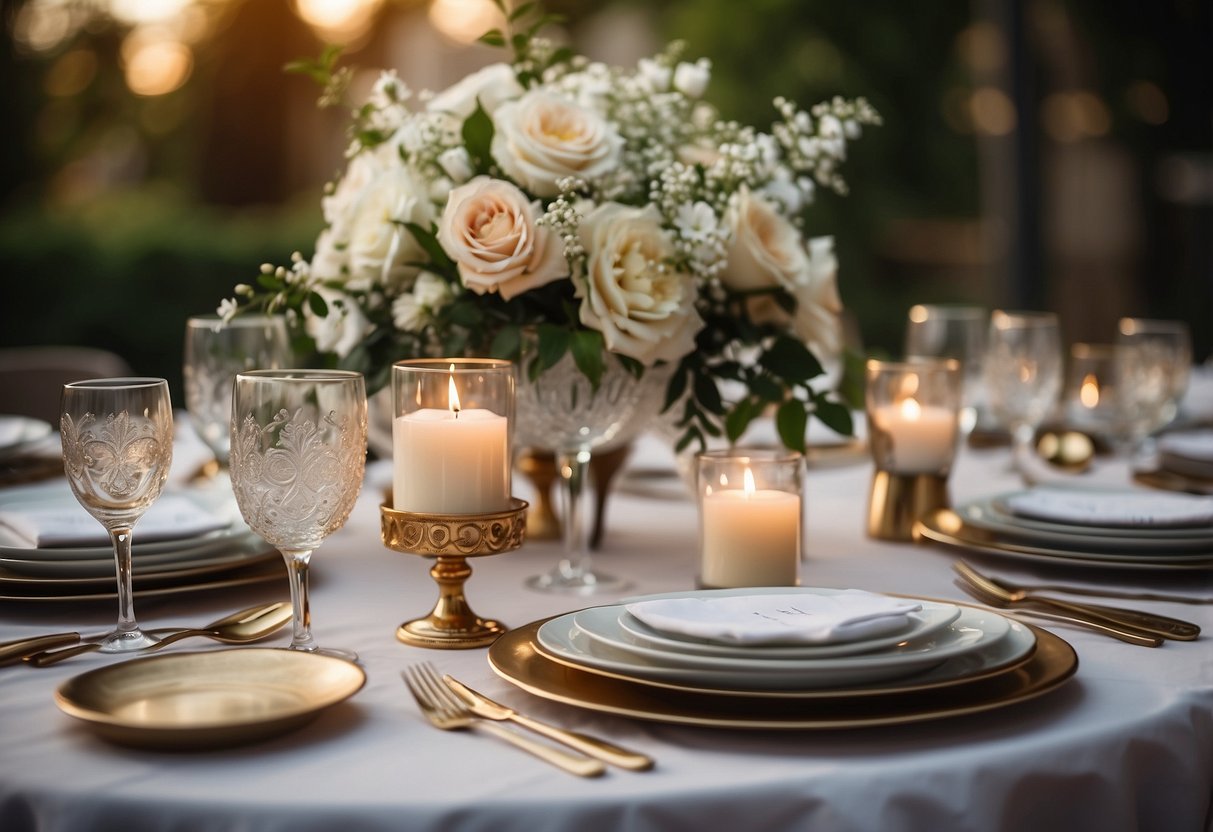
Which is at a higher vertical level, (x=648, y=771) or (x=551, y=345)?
(x=551, y=345)

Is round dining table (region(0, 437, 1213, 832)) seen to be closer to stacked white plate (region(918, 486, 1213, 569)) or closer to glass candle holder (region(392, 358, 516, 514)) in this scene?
glass candle holder (region(392, 358, 516, 514))

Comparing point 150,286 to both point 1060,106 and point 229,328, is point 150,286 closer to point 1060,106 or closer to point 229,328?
point 229,328

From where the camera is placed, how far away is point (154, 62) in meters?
10.7

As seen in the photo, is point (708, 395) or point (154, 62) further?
point (154, 62)

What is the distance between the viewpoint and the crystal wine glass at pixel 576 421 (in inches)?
60.4

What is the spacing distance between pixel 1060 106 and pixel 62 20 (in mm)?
7487

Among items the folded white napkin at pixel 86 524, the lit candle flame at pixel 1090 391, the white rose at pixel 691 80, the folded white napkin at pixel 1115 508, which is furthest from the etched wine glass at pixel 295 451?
the lit candle flame at pixel 1090 391

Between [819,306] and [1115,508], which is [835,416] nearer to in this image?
[819,306]

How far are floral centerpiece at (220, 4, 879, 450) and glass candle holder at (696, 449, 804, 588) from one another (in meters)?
0.18

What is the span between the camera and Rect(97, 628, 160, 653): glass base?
121cm

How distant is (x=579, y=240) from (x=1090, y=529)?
0.70 meters

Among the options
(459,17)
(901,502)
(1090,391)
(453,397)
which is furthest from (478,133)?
(459,17)

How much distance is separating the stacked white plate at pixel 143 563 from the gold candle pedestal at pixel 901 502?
2.58ft

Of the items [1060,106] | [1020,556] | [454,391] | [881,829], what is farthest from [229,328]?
[1060,106]
